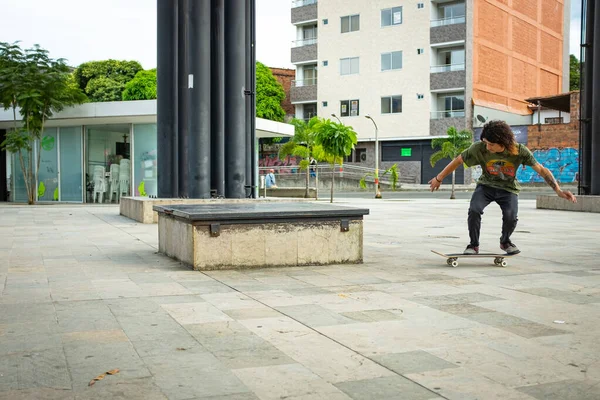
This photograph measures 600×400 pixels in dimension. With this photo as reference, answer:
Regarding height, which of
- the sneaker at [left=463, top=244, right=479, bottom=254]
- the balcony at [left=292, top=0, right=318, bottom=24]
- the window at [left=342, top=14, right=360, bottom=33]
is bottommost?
the sneaker at [left=463, top=244, right=479, bottom=254]

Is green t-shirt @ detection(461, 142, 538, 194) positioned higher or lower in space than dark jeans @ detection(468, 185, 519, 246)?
higher

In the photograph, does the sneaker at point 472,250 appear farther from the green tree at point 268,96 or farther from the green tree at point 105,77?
the green tree at point 105,77

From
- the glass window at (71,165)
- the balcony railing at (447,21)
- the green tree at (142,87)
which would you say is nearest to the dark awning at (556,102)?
the balcony railing at (447,21)

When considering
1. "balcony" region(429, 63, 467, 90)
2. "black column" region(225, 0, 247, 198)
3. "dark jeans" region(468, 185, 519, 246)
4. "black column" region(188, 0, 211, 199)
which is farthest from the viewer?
"balcony" region(429, 63, 467, 90)

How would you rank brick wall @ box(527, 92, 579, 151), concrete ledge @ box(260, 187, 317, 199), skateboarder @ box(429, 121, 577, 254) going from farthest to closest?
brick wall @ box(527, 92, 579, 151) → concrete ledge @ box(260, 187, 317, 199) → skateboarder @ box(429, 121, 577, 254)

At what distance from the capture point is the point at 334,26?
61125 millimetres

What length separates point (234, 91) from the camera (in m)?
16.2

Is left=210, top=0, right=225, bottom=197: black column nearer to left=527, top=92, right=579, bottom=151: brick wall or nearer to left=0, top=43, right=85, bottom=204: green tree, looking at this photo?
left=0, top=43, right=85, bottom=204: green tree

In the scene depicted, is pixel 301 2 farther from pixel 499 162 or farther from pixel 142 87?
pixel 499 162

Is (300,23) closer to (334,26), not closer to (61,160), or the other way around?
(334,26)

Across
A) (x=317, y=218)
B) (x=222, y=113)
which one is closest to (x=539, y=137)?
(x=222, y=113)

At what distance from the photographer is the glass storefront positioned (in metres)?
28.3

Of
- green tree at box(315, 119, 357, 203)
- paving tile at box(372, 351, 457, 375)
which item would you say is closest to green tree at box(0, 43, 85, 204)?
green tree at box(315, 119, 357, 203)

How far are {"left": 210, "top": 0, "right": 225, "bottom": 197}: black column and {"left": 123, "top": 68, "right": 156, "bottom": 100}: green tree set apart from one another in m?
48.1
